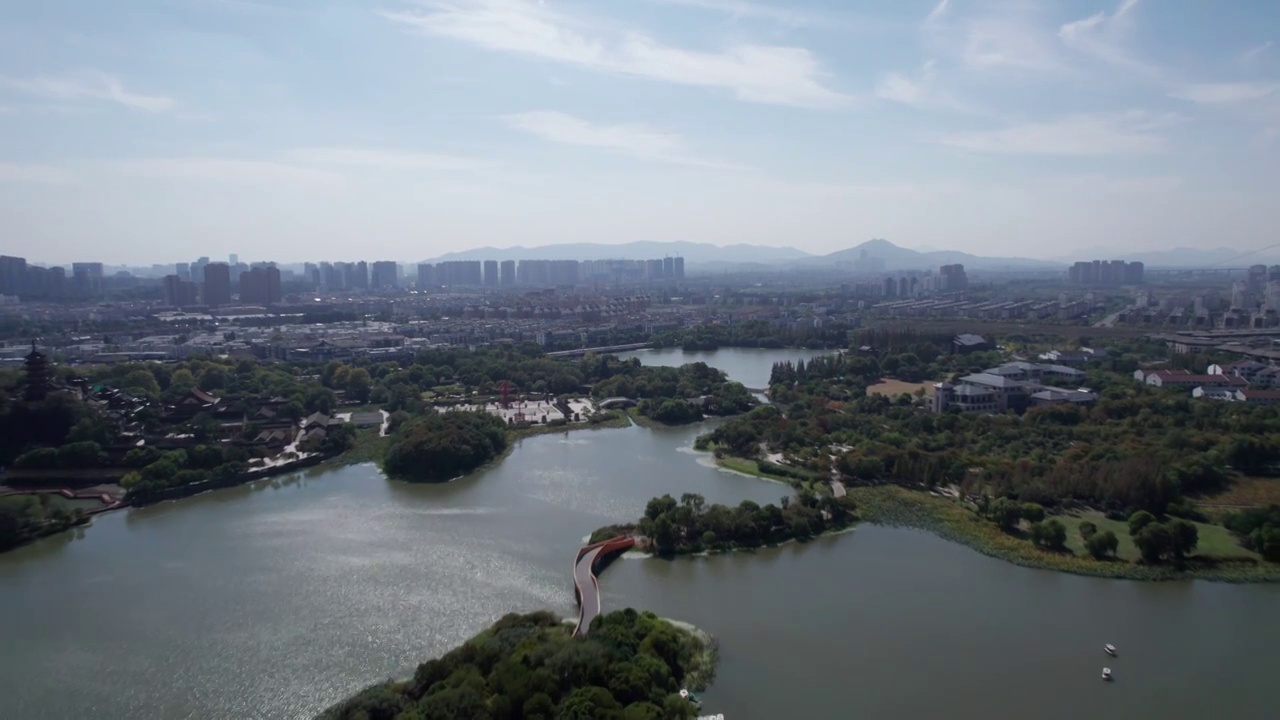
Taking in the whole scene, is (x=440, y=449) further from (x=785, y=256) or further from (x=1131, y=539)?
(x=785, y=256)

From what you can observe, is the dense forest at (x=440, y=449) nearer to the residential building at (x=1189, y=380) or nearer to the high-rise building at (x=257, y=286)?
the residential building at (x=1189, y=380)

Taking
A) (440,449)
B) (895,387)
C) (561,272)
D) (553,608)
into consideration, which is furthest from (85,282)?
(553,608)

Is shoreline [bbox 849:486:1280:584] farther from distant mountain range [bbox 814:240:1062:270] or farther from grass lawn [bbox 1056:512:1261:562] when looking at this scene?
distant mountain range [bbox 814:240:1062:270]

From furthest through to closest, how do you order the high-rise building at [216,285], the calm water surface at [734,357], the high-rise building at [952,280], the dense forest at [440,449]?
1. the high-rise building at [952,280]
2. the high-rise building at [216,285]
3. the calm water surface at [734,357]
4. the dense forest at [440,449]

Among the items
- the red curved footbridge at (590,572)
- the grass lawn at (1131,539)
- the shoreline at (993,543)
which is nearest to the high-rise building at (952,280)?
the shoreline at (993,543)

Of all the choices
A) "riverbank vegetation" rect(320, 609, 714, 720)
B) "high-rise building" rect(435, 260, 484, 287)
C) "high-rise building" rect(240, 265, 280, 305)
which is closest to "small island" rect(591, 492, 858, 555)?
"riverbank vegetation" rect(320, 609, 714, 720)
